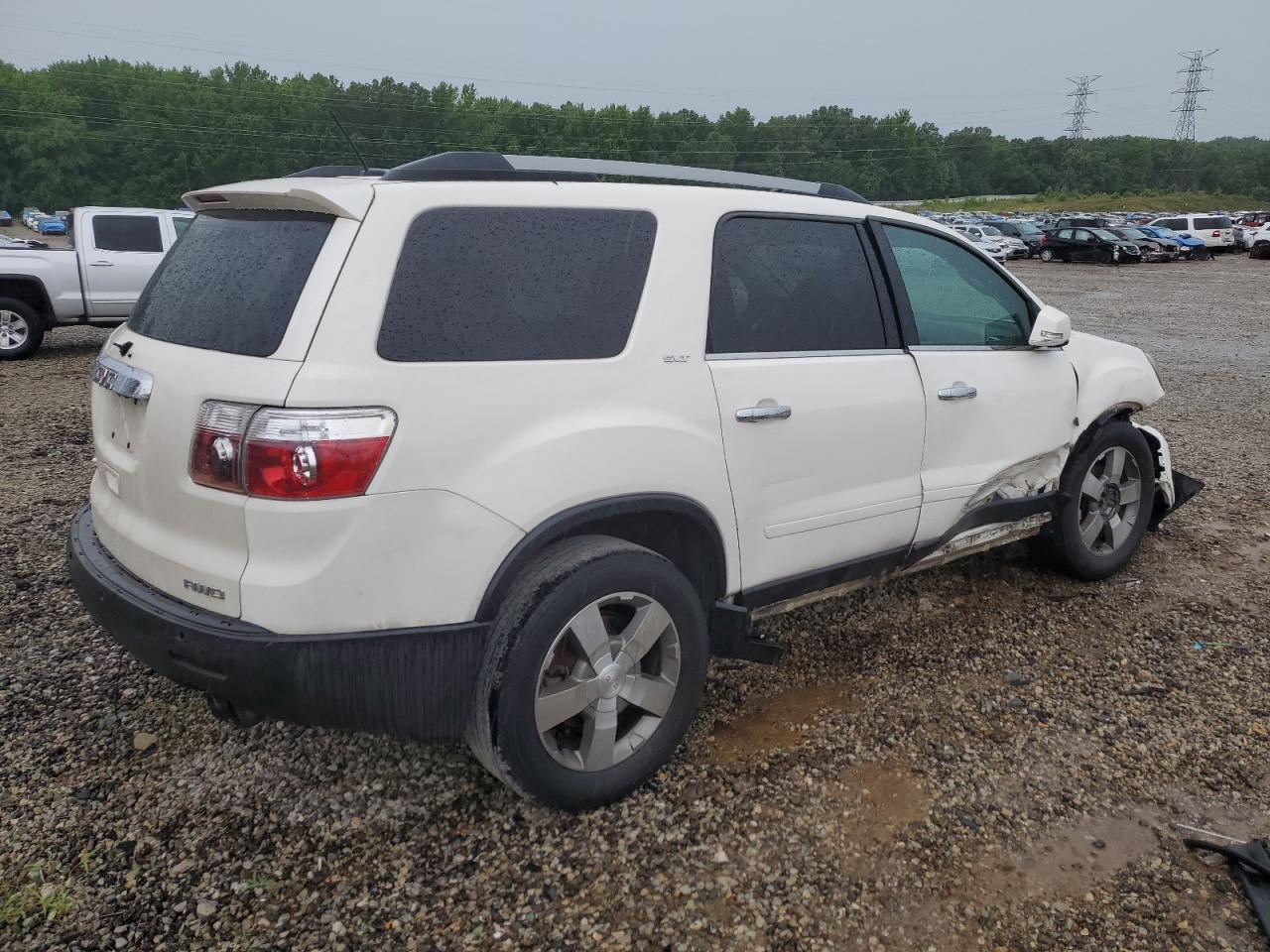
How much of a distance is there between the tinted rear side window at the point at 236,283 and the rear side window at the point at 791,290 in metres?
1.22

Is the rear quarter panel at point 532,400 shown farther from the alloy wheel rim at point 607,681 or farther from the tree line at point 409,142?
the tree line at point 409,142

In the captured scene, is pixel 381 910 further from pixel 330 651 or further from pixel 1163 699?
pixel 1163 699

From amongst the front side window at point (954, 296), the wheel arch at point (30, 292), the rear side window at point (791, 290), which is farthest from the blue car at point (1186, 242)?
the rear side window at point (791, 290)

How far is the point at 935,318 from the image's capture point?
142 inches

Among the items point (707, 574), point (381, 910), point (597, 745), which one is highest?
point (707, 574)

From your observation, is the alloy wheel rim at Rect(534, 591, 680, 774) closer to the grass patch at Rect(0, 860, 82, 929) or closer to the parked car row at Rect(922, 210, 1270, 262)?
the grass patch at Rect(0, 860, 82, 929)

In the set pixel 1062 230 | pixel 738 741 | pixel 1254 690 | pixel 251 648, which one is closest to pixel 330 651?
pixel 251 648

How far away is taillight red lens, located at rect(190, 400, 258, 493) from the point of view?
7.11ft

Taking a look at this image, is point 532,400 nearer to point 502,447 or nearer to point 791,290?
point 502,447

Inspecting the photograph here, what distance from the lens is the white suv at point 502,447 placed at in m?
2.18

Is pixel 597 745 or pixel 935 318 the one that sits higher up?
pixel 935 318

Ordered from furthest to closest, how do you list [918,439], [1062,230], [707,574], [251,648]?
[1062,230] → [918,439] → [707,574] → [251,648]

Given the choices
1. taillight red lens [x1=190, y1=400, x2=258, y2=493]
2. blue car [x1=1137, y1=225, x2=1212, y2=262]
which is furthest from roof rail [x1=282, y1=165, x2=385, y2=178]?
blue car [x1=1137, y1=225, x2=1212, y2=262]

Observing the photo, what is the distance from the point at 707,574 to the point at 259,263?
1.59 m
